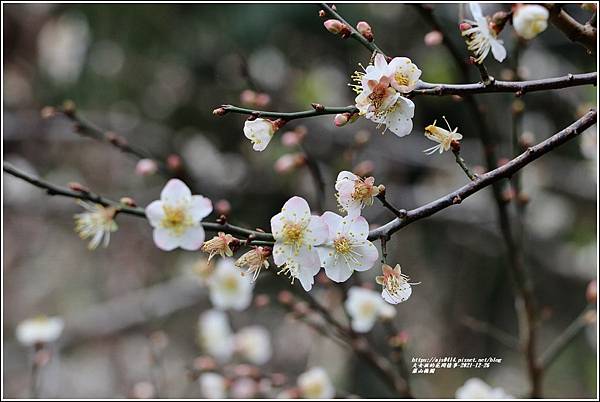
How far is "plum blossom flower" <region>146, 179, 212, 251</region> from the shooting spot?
2.03 feet

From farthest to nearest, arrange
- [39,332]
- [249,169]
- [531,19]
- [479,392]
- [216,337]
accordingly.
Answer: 1. [249,169]
2. [216,337]
3. [39,332]
4. [479,392]
5. [531,19]

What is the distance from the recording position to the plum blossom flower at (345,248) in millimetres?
538

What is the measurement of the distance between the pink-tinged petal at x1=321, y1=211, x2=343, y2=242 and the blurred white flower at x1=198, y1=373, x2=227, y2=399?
62 centimetres

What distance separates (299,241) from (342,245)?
36 millimetres

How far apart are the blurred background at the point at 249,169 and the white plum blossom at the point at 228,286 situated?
2.07 ft

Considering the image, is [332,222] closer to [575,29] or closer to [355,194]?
[355,194]

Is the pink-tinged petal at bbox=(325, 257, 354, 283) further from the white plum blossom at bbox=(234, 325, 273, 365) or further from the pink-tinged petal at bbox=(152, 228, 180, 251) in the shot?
the white plum blossom at bbox=(234, 325, 273, 365)

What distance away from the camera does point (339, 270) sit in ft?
1.83

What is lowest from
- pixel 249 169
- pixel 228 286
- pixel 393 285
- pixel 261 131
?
pixel 393 285

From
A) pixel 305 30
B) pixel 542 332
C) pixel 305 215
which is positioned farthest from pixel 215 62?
pixel 305 215

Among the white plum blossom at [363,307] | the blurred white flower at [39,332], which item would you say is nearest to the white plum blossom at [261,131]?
the white plum blossom at [363,307]

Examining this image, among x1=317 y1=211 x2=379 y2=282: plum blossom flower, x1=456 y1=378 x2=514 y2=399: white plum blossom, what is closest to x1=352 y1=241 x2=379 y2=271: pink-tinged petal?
x1=317 y1=211 x2=379 y2=282: plum blossom flower

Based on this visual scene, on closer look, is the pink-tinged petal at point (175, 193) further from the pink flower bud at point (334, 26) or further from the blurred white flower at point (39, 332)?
the blurred white flower at point (39, 332)

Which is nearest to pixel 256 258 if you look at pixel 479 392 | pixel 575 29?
pixel 575 29
